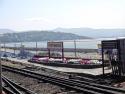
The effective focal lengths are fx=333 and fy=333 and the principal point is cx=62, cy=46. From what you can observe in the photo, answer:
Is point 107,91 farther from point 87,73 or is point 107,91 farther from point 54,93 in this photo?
point 87,73

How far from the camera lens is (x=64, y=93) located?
49.8 ft

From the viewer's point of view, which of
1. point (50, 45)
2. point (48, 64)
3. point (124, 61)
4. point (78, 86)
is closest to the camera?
point (78, 86)

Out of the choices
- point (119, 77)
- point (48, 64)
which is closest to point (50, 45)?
point (48, 64)

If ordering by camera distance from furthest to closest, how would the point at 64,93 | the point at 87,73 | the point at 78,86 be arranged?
the point at 87,73, the point at 78,86, the point at 64,93

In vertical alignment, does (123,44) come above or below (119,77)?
above

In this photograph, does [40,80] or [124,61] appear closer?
[124,61]

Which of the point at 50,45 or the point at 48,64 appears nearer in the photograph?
the point at 48,64

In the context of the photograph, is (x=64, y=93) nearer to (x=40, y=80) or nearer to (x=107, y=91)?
(x=107, y=91)

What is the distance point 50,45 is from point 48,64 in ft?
13.9

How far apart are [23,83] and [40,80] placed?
3.90 feet

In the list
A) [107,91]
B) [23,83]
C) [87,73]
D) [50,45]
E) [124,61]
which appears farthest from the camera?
[50,45]

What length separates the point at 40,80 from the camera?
20.1m

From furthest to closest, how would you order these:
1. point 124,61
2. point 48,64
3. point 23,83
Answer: point 48,64
point 23,83
point 124,61

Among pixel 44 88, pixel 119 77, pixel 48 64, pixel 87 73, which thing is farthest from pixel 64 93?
pixel 48 64
